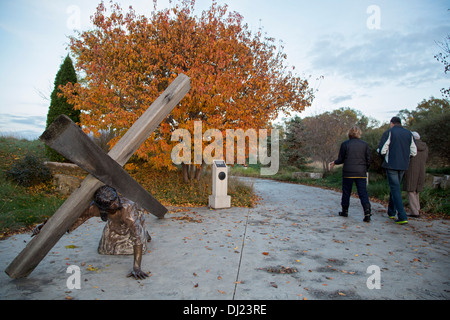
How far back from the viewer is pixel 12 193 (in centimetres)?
739

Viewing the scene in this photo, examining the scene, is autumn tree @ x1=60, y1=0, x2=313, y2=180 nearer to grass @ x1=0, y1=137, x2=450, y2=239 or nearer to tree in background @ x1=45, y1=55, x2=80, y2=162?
grass @ x1=0, y1=137, x2=450, y2=239

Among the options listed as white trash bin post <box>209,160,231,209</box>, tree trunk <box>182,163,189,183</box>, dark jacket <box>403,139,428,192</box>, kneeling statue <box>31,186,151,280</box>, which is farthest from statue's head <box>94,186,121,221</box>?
tree trunk <box>182,163,189,183</box>

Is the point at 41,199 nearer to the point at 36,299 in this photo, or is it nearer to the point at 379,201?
the point at 36,299

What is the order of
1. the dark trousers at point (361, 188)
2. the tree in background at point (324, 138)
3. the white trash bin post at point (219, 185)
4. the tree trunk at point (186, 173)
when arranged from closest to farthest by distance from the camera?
the dark trousers at point (361, 188) < the white trash bin post at point (219, 185) < the tree trunk at point (186, 173) < the tree in background at point (324, 138)

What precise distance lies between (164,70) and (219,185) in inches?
166

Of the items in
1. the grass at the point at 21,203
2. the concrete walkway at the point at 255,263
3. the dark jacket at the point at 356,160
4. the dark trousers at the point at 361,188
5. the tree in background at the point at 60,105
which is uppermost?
the tree in background at the point at 60,105

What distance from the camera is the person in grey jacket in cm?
581

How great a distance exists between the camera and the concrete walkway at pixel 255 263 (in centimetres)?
277

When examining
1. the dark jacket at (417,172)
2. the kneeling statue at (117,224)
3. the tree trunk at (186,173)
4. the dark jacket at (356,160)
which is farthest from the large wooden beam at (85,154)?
the tree trunk at (186,173)

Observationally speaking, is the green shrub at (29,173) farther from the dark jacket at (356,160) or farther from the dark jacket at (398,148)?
the dark jacket at (398,148)

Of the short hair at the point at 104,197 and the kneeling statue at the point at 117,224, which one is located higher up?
the short hair at the point at 104,197

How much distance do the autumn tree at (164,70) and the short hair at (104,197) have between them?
4760mm

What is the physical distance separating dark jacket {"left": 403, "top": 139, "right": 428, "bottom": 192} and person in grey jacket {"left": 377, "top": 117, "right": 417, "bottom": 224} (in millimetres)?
468
